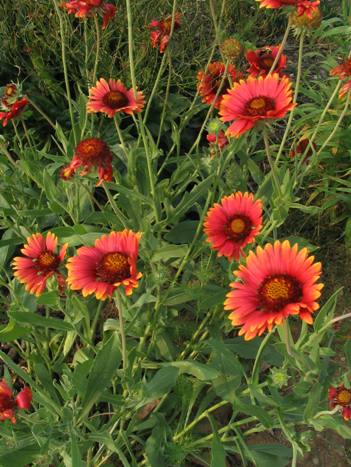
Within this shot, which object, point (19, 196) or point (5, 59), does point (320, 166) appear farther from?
point (5, 59)

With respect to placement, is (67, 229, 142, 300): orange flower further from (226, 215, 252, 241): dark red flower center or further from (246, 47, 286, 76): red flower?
(246, 47, 286, 76): red flower

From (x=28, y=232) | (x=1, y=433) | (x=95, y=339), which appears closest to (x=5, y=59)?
(x=28, y=232)

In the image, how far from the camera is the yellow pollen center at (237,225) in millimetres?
1254

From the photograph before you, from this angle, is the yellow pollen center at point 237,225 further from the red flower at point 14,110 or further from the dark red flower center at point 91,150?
the red flower at point 14,110

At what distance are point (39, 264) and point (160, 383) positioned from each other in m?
0.39

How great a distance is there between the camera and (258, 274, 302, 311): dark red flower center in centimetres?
97

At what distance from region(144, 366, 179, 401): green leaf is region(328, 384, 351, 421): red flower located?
37cm

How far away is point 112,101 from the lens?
1.47 metres

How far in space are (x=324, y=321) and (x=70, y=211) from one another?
0.81 meters

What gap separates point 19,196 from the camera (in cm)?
185

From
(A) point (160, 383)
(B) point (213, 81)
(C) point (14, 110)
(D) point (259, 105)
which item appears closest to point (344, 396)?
(A) point (160, 383)

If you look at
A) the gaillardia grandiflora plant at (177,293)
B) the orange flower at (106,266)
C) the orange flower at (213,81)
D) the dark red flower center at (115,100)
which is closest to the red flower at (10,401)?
the gaillardia grandiflora plant at (177,293)

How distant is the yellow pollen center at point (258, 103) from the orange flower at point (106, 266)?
0.41m

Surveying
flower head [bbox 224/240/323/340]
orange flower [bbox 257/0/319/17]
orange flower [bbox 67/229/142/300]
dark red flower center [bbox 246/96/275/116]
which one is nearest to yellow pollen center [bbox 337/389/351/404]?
flower head [bbox 224/240/323/340]
